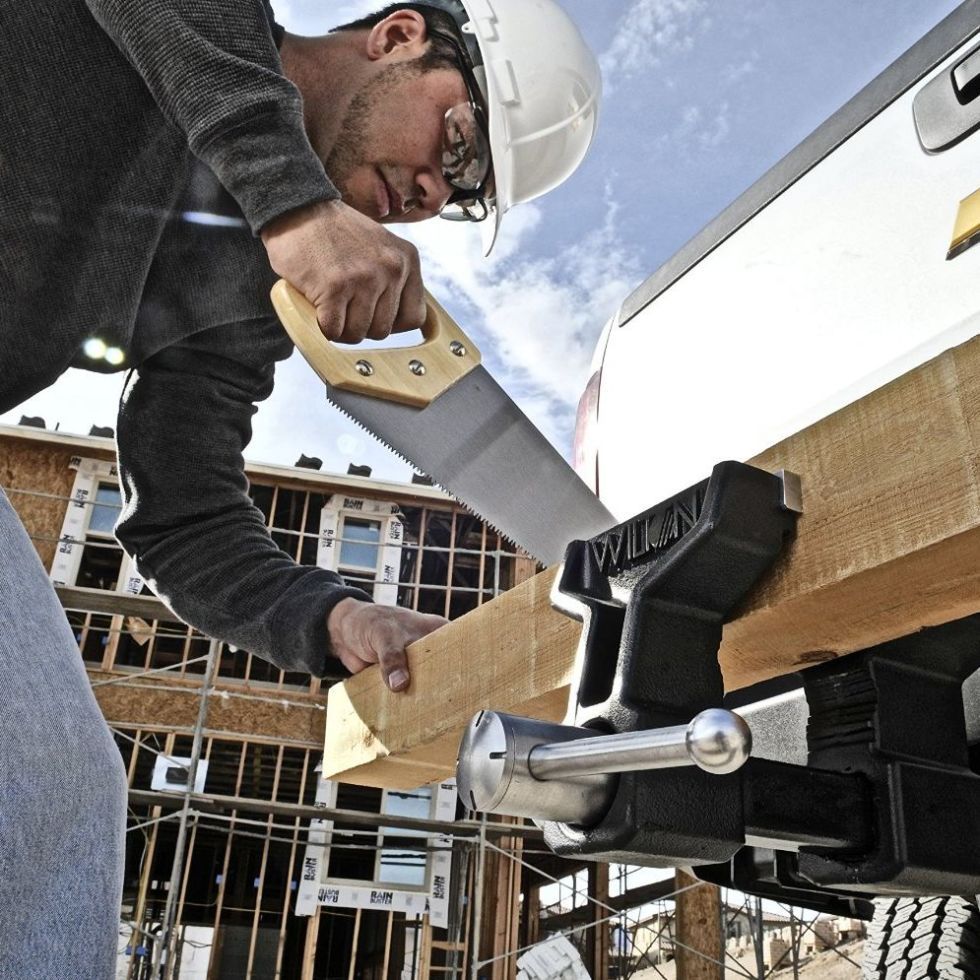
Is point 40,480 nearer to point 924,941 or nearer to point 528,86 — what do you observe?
point 528,86

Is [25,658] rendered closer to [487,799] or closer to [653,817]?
[487,799]

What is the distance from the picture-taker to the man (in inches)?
30.7

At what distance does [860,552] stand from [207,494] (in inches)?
58.0

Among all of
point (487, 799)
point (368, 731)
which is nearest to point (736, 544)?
point (487, 799)

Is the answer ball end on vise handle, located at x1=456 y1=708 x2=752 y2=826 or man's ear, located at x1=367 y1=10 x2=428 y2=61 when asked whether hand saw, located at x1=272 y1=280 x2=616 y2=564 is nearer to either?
ball end on vise handle, located at x1=456 y1=708 x2=752 y2=826

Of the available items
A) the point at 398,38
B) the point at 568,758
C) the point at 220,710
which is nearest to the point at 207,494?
the point at 398,38

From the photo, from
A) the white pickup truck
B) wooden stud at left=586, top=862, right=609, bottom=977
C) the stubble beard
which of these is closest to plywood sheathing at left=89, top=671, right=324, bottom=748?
wooden stud at left=586, top=862, right=609, bottom=977

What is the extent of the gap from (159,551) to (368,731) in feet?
2.32

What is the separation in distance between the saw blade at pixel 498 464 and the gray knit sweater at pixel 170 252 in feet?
1.11

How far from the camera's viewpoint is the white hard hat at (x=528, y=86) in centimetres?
197

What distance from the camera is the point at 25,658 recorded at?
0.76 meters

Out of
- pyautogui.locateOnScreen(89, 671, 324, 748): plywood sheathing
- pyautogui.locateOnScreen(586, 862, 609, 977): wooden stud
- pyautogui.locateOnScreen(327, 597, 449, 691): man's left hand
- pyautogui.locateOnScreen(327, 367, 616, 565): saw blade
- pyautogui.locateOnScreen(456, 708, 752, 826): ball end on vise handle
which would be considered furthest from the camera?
pyautogui.locateOnScreen(586, 862, 609, 977): wooden stud

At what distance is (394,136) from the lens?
1.89m

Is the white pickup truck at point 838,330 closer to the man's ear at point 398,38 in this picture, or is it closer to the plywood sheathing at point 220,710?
the man's ear at point 398,38
